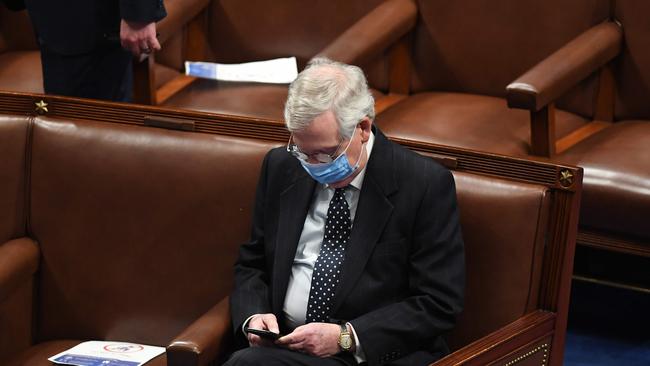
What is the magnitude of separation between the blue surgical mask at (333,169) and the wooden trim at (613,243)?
1.06 m

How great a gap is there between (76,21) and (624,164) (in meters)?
1.59

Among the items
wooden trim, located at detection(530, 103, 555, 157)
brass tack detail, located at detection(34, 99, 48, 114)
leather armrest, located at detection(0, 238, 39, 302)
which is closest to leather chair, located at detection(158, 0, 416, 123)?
wooden trim, located at detection(530, 103, 555, 157)

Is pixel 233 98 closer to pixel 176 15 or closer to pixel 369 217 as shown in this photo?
pixel 176 15

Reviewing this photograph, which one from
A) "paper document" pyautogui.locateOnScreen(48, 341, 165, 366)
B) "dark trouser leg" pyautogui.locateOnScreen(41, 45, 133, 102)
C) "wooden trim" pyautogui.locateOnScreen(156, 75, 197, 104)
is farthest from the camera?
"wooden trim" pyautogui.locateOnScreen(156, 75, 197, 104)

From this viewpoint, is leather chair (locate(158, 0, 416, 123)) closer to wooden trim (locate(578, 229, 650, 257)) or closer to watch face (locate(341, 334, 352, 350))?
wooden trim (locate(578, 229, 650, 257))

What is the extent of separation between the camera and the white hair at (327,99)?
245cm

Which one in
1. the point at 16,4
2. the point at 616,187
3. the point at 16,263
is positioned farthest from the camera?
the point at 16,4

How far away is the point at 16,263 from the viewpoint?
9.41 feet

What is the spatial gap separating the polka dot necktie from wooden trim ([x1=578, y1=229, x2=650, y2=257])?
1.01 m

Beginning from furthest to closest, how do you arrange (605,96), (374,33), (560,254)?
1. (374,33)
2. (605,96)
3. (560,254)

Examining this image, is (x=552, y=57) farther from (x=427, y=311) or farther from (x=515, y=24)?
(x=427, y=311)

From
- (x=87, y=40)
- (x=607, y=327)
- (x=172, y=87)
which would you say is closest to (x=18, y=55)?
(x=172, y=87)

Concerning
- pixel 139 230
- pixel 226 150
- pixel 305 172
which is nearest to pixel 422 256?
pixel 305 172

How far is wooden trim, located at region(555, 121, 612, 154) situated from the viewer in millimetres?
3506
